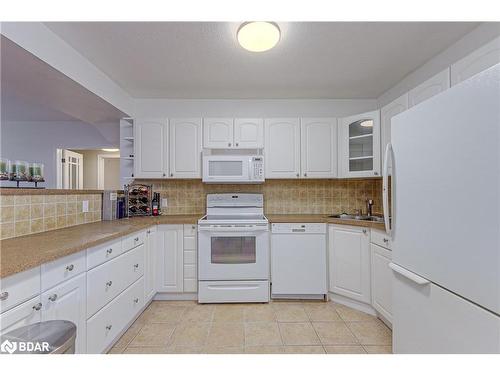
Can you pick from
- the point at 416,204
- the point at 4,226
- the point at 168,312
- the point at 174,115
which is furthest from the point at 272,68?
the point at 168,312

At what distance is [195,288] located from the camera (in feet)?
7.92

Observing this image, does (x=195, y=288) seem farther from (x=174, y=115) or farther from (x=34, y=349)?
(x=174, y=115)

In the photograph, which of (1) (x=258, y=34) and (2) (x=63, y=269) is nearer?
(2) (x=63, y=269)

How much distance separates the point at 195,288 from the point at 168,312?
1.07 feet

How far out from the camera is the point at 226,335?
6.08ft

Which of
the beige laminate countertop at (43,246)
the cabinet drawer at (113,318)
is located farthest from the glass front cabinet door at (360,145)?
the cabinet drawer at (113,318)

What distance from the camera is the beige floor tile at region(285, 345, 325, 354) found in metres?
1.66

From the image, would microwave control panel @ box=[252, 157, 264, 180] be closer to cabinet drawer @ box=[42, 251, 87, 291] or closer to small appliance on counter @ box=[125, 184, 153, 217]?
small appliance on counter @ box=[125, 184, 153, 217]

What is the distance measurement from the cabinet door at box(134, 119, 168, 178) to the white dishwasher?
1.58 meters

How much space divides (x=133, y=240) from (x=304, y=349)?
160 cm

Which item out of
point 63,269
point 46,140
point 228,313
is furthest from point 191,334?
point 46,140

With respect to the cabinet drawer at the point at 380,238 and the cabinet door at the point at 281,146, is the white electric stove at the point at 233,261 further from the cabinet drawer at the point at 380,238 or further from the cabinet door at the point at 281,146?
the cabinet drawer at the point at 380,238

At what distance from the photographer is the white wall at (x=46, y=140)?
406 cm

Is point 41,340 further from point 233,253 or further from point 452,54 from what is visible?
point 452,54
